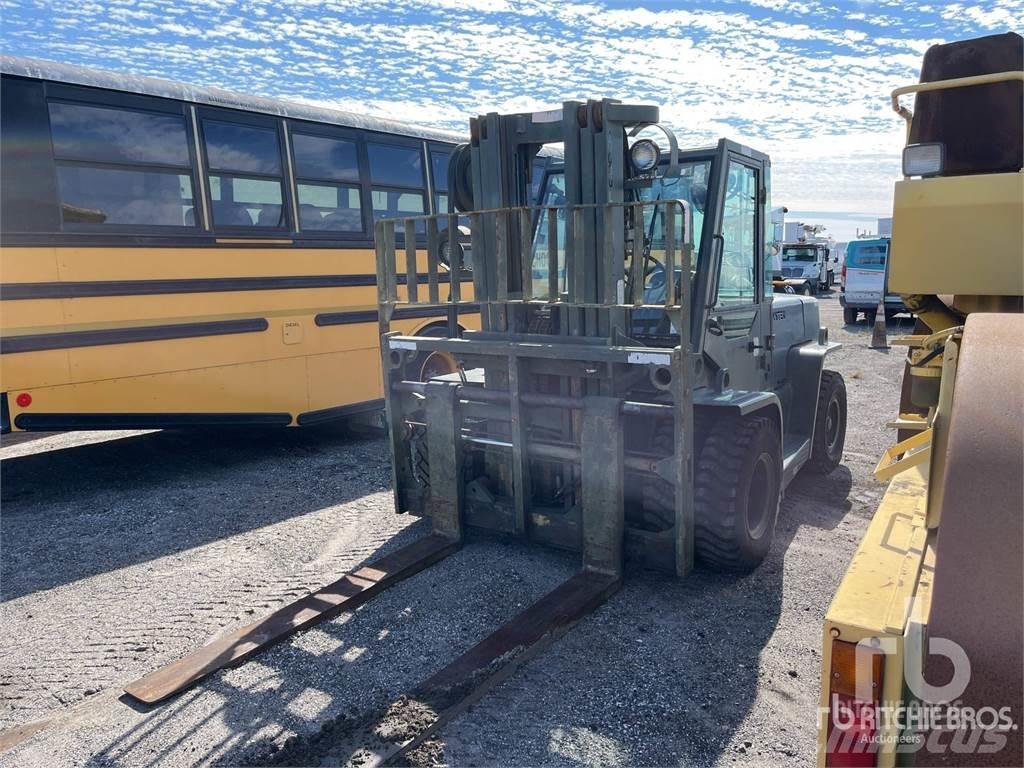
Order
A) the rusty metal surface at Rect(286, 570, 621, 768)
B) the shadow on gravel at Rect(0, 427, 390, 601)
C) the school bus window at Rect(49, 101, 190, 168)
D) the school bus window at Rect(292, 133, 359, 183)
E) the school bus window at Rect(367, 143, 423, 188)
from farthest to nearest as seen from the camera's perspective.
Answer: the school bus window at Rect(367, 143, 423, 188), the school bus window at Rect(292, 133, 359, 183), the school bus window at Rect(49, 101, 190, 168), the shadow on gravel at Rect(0, 427, 390, 601), the rusty metal surface at Rect(286, 570, 621, 768)

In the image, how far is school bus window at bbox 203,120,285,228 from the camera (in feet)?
22.4

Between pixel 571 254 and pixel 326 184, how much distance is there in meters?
4.23

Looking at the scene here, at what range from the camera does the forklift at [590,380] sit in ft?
13.4

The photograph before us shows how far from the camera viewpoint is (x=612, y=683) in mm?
3385

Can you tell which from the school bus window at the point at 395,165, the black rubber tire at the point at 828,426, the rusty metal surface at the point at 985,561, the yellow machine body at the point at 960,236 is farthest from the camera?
the school bus window at the point at 395,165

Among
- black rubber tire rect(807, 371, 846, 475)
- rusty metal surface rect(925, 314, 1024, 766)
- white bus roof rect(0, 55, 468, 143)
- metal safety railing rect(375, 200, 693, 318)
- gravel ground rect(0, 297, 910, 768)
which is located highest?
white bus roof rect(0, 55, 468, 143)

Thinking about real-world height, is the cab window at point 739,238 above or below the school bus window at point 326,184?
below

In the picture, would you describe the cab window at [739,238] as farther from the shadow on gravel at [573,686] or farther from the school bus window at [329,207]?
the school bus window at [329,207]

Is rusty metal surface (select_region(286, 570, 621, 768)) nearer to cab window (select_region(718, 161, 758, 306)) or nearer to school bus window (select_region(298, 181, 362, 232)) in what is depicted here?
cab window (select_region(718, 161, 758, 306))

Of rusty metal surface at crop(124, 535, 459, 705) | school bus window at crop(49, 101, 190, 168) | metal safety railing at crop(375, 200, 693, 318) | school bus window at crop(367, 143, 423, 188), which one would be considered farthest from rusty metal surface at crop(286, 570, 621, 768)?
school bus window at crop(367, 143, 423, 188)

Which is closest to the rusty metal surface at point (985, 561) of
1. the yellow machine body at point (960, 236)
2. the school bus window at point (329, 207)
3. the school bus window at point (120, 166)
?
the yellow machine body at point (960, 236)

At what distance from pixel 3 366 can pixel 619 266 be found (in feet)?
15.3

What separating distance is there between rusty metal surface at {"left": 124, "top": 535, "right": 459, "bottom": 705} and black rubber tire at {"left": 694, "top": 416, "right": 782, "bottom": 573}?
157 centimetres

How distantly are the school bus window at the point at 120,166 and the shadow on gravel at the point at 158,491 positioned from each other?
226cm
